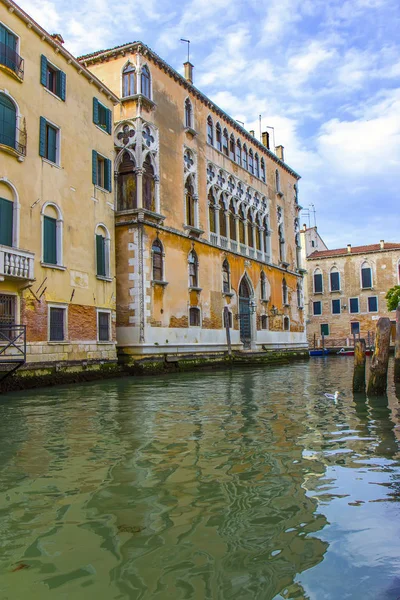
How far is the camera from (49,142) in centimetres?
1434

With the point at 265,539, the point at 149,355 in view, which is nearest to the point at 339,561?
the point at 265,539

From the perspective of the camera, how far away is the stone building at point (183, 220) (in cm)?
1786

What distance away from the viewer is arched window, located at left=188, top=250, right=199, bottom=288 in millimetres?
20875

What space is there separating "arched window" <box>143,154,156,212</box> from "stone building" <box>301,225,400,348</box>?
81.8 feet

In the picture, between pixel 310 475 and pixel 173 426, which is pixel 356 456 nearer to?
pixel 310 475

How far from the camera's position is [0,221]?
40.3 ft

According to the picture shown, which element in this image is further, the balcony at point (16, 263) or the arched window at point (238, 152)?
the arched window at point (238, 152)

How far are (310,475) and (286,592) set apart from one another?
6.26 ft

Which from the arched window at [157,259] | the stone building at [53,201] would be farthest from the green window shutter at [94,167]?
the arched window at [157,259]

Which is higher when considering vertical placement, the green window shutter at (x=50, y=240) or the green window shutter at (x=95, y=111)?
the green window shutter at (x=95, y=111)

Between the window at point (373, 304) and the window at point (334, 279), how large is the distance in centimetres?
257

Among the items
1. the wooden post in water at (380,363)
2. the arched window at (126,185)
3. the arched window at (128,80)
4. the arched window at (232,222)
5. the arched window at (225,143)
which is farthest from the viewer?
the arched window at (232,222)

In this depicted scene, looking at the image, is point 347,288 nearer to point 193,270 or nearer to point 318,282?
point 318,282

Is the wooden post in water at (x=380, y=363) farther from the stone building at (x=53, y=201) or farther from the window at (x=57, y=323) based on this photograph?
the window at (x=57, y=323)
